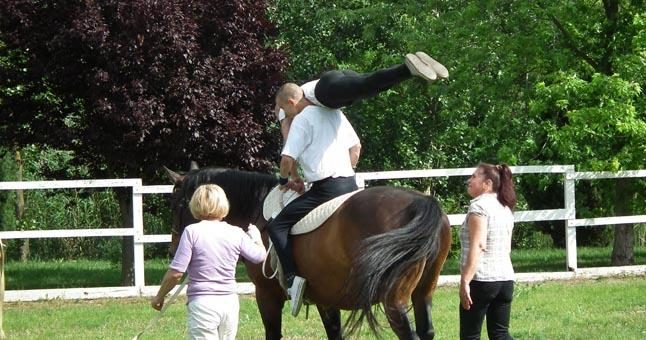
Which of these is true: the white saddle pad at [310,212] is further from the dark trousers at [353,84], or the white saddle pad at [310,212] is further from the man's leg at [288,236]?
the dark trousers at [353,84]

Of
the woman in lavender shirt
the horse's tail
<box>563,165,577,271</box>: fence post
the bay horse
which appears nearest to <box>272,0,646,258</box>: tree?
<box>563,165,577,271</box>: fence post

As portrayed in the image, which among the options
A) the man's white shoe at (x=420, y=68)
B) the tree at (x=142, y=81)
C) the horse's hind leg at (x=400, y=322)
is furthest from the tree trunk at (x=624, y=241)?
the man's white shoe at (x=420, y=68)

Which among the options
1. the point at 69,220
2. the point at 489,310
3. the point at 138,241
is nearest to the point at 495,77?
the point at 138,241

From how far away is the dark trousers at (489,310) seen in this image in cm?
750

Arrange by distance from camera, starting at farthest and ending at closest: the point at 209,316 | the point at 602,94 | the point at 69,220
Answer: the point at 69,220 < the point at 602,94 < the point at 209,316

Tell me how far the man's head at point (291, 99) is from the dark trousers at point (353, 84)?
0.30 meters

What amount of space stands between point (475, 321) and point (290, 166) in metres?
1.81

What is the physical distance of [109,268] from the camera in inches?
782

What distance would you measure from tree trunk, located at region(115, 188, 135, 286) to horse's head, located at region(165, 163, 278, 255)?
273 inches

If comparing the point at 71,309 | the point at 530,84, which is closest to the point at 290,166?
the point at 71,309

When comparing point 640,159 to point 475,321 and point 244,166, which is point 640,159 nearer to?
point 244,166

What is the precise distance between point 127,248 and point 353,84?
388 inches

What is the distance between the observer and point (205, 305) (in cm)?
672

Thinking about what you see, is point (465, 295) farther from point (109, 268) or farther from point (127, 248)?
point (109, 268)
